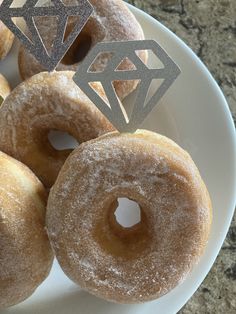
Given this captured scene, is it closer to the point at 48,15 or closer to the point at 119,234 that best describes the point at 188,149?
the point at 119,234

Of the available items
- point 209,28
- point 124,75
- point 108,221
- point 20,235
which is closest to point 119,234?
point 108,221

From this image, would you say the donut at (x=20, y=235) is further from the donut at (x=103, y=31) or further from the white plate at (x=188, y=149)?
the donut at (x=103, y=31)

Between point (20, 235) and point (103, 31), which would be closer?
point (20, 235)

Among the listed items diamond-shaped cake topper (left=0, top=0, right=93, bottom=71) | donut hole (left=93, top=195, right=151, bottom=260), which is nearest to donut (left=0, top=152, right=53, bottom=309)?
donut hole (left=93, top=195, right=151, bottom=260)

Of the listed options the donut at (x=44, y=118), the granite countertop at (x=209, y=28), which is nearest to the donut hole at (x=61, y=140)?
the donut at (x=44, y=118)

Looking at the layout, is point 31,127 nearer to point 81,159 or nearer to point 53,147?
point 53,147

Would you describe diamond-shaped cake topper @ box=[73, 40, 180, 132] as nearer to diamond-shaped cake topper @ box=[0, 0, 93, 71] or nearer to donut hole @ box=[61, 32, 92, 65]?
diamond-shaped cake topper @ box=[0, 0, 93, 71]

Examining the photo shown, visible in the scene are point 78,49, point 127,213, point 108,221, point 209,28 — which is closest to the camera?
point 108,221
